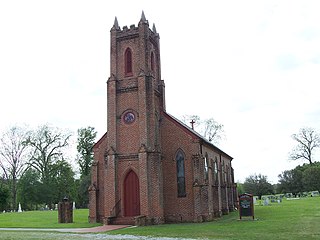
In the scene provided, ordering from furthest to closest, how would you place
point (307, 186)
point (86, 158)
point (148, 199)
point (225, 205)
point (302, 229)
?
point (307, 186), point (86, 158), point (225, 205), point (148, 199), point (302, 229)

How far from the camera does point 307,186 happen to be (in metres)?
82.6

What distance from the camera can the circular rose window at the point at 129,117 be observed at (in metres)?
30.0

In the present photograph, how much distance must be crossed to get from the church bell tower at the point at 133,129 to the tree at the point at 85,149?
124 ft

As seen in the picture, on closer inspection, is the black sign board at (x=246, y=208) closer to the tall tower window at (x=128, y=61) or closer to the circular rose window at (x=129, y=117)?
the circular rose window at (x=129, y=117)

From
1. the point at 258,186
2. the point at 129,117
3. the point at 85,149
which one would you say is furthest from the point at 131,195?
the point at 258,186

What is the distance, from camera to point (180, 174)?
98.8ft

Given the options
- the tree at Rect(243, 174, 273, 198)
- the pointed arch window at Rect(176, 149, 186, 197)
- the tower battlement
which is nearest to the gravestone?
the pointed arch window at Rect(176, 149, 186, 197)

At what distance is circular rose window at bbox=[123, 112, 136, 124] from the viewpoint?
3002 cm

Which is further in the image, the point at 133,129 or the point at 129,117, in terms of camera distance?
the point at 129,117

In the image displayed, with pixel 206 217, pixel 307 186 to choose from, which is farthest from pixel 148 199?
pixel 307 186

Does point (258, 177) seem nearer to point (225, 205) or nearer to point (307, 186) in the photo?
point (307, 186)

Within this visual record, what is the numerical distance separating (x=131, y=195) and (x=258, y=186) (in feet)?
216

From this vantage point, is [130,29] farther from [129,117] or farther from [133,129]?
[133,129]

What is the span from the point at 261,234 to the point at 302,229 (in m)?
2.73
